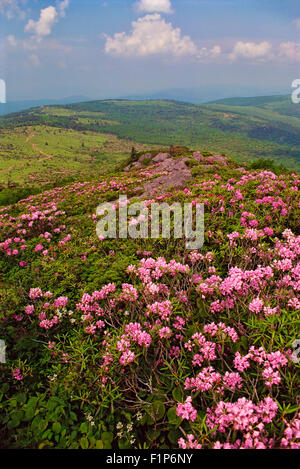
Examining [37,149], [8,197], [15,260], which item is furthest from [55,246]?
[37,149]

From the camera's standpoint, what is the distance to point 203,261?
17.5ft

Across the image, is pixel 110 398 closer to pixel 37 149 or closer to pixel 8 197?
pixel 8 197

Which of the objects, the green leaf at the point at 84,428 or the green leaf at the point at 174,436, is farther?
the green leaf at the point at 84,428

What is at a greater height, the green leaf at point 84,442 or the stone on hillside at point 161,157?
the stone on hillside at point 161,157

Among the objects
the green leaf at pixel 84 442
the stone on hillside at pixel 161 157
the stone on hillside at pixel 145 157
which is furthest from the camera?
the stone on hillside at pixel 145 157

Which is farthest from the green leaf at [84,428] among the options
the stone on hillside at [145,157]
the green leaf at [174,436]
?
the stone on hillside at [145,157]

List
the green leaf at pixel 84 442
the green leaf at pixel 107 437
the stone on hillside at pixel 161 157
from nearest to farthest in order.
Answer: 1. the green leaf at pixel 84 442
2. the green leaf at pixel 107 437
3. the stone on hillside at pixel 161 157

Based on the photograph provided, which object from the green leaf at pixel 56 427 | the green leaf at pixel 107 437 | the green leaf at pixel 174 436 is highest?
the green leaf at pixel 174 436

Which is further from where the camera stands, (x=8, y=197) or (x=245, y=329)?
(x=8, y=197)

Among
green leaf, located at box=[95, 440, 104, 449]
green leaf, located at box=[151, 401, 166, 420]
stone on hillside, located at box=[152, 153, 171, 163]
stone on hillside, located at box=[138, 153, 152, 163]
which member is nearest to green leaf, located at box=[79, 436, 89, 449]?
green leaf, located at box=[95, 440, 104, 449]

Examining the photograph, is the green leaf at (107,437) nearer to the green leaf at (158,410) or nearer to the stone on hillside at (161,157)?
the green leaf at (158,410)

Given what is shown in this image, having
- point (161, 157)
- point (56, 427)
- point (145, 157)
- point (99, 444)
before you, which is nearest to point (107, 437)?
point (99, 444)

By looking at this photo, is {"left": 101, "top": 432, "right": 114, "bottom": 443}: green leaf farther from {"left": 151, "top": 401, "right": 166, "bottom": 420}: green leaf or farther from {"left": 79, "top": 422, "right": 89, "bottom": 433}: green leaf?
{"left": 151, "top": 401, "right": 166, "bottom": 420}: green leaf

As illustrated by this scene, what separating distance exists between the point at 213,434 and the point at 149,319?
1.90 meters
